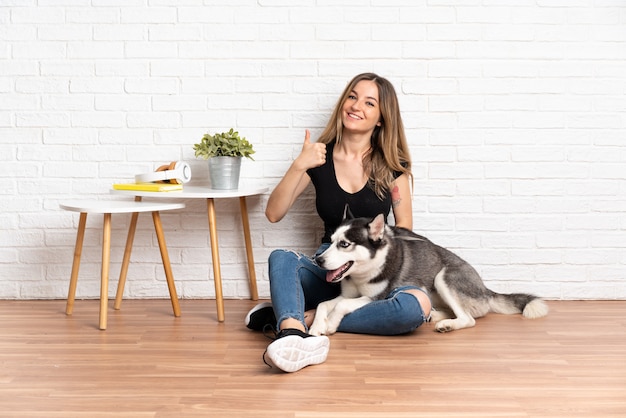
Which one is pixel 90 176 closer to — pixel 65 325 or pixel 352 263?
pixel 65 325

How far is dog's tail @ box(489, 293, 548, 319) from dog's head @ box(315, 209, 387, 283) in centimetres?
69

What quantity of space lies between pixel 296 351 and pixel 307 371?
0.08 m

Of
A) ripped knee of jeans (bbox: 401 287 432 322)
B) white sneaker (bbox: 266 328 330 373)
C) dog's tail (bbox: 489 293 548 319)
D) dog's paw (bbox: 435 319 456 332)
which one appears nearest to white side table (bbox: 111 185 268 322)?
white sneaker (bbox: 266 328 330 373)

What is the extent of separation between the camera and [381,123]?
126 inches

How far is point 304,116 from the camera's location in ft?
11.2

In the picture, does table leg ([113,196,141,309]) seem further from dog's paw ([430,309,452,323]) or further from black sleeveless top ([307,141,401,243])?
dog's paw ([430,309,452,323])

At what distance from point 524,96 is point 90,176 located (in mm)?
2151

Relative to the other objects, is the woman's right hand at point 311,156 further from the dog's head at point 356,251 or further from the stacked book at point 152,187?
the stacked book at point 152,187

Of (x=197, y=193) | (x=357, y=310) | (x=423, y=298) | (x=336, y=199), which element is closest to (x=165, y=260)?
(x=197, y=193)

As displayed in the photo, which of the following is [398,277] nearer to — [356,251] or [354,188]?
[356,251]

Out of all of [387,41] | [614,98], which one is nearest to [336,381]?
[387,41]

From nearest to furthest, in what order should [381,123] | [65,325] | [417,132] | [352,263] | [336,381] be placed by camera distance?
[336,381]
[352,263]
[65,325]
[381,123]
[417,132]

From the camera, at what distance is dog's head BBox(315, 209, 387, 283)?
8.78 feet

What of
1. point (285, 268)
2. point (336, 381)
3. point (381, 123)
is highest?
point (381, 123)
